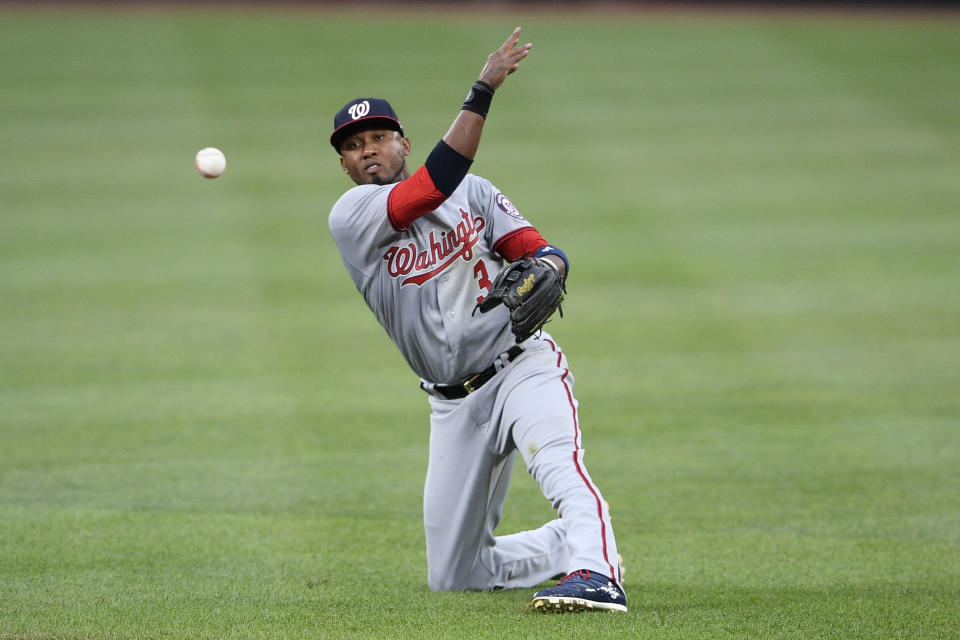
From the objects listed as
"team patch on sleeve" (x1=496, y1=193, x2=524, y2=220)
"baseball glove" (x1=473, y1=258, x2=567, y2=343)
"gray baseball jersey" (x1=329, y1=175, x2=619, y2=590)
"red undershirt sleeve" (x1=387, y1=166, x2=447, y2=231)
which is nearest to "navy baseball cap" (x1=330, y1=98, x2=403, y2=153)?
"gray baseball jersey" (x1=329, y1=175, x2=619, y2=590)

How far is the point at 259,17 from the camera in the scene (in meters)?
26.4

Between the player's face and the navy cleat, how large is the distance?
1.94m

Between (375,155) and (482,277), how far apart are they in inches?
28.6

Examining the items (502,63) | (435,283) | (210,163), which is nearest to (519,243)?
(435,283)


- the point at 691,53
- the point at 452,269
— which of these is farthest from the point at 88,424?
the point at 691,53

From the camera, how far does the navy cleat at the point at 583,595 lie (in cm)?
447

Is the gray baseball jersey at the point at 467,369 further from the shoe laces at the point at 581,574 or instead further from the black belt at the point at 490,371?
the shoe laces at the point at 581,574

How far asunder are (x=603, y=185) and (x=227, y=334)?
7357mm

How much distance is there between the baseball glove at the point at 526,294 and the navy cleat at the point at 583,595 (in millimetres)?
1019

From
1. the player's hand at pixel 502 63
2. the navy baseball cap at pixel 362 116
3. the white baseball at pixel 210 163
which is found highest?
the player's hand at pixel 502 63

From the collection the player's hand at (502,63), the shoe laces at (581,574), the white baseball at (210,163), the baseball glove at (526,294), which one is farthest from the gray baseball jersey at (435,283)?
the white baseball at (210,163)

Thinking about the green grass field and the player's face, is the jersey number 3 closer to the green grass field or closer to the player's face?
the player's face

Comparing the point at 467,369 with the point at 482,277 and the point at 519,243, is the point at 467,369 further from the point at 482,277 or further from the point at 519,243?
the point at 519,243

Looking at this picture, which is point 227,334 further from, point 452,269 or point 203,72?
point 203,72
